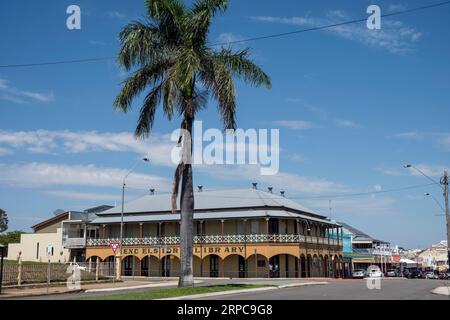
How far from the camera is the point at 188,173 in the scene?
26.7 metres

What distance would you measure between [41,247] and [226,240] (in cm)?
2768

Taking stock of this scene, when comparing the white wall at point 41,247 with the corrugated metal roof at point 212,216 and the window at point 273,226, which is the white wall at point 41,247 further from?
the window at point 273,226

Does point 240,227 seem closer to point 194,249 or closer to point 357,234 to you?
point 194,249

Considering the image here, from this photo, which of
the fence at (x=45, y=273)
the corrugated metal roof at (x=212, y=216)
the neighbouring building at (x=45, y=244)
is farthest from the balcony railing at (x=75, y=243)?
the fence at (x=45, y=273)

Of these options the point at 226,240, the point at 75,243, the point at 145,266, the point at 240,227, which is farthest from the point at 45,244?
the point at 240,227

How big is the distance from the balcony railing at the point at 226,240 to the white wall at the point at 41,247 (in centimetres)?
748

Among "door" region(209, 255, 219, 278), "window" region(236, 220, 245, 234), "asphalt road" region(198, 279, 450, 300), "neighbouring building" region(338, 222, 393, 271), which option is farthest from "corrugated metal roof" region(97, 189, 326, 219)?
"asphalt road" region(198, 279, 450, 300)

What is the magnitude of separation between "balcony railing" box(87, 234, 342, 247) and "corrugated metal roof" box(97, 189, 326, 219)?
10.6ft

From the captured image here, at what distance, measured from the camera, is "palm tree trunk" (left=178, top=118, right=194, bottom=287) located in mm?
26203

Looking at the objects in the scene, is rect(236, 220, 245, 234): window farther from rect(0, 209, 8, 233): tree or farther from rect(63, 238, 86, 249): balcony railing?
rect(0, 209, 8, 233): tree

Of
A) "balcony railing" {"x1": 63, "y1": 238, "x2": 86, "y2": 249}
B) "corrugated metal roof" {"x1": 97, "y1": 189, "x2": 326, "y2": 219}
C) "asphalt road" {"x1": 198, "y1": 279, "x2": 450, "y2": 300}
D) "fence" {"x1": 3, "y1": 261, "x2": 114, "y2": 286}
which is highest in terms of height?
"corrugated metal roof" {"x1": 97, "y1": 189, "x2": 326, "y2": 219}

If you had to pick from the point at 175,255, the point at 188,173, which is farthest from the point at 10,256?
the point at 188,173

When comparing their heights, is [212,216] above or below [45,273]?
above

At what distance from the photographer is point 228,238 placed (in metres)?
55.3
